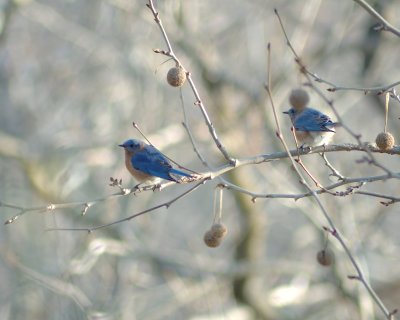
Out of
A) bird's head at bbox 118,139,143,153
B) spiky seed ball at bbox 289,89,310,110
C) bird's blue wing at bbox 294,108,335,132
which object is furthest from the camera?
bird's head at bbox 118,139,143,153

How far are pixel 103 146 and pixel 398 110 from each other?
169 inches

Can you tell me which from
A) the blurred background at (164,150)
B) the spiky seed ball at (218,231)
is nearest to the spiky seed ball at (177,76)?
the spiky seed ball at (218,231)

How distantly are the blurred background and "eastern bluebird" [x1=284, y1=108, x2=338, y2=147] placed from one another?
218 cm

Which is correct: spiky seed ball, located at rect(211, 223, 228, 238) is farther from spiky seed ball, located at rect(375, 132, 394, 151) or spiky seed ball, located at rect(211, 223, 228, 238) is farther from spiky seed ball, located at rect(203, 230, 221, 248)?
spiky seed ball, located at rect(375, 132, 394, 151)

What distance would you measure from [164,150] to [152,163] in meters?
4.23

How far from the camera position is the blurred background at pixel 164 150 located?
27.1ft

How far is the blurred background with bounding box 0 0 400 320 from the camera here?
827 cm

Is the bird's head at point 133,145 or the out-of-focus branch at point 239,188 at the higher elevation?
the bird's head at point 133,145

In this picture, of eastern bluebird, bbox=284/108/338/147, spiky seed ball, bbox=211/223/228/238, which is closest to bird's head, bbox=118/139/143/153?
eastern bluebird, bbox=284/108/338/147

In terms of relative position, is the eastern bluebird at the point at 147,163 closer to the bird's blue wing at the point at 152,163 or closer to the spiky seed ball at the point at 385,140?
the bird's blue wing at the point at 152,163

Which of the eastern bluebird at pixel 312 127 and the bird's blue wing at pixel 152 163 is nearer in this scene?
the bird's blue wing at pixel 152 163

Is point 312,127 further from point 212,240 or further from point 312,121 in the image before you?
point 212,240

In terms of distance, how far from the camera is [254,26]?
32.2 ft

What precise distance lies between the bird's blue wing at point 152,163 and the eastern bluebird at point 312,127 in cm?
96
